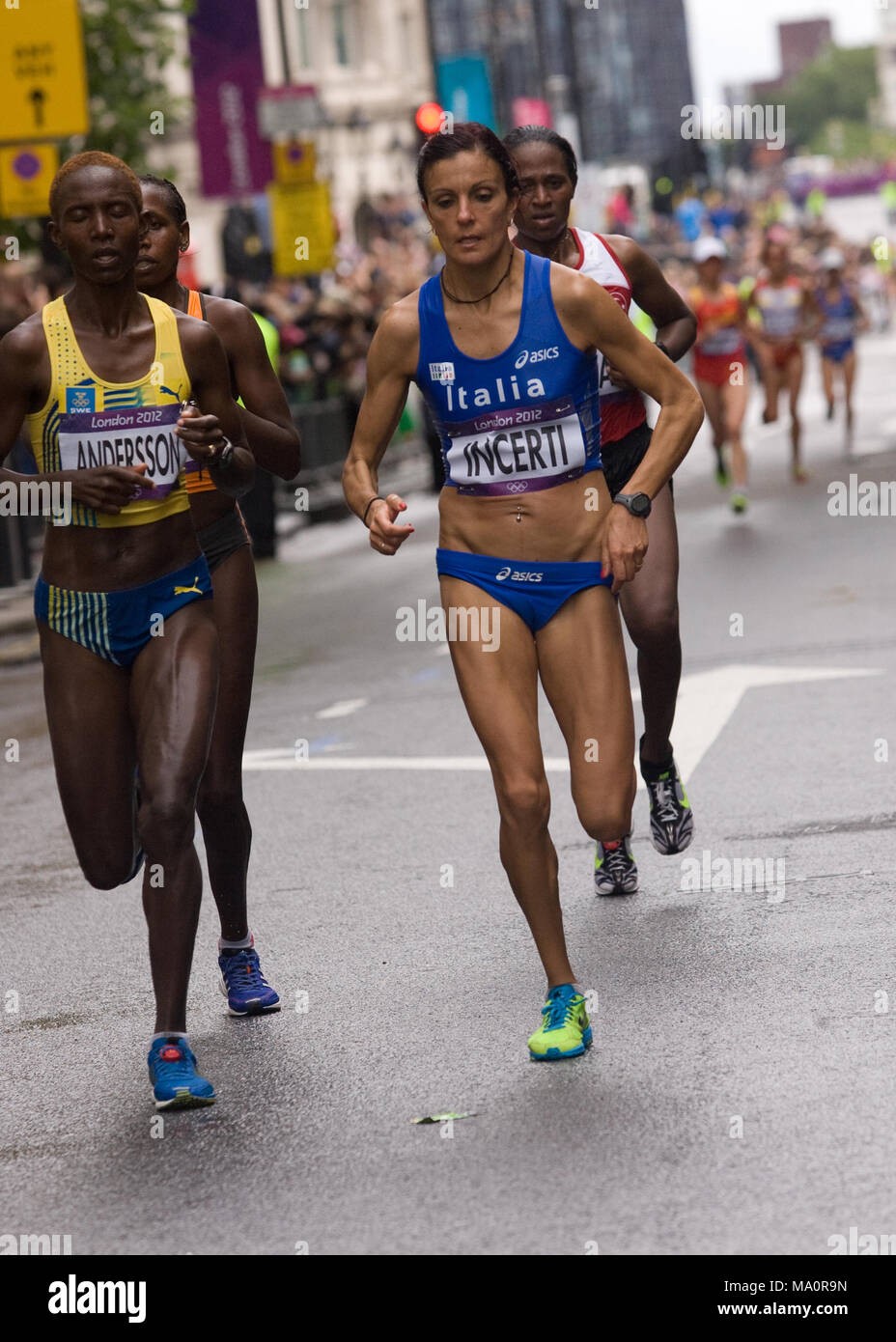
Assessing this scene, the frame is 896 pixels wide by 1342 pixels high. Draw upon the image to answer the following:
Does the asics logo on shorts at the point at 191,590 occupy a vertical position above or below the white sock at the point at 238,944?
above

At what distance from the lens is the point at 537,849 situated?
5215 mm

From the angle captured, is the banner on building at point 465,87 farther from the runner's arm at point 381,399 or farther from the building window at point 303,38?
the runner's arm at point 381,399

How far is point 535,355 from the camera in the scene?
17.1 ft

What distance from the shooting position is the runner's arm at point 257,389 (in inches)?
222

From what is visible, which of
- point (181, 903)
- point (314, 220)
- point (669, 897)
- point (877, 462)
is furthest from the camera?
point (314, 220)

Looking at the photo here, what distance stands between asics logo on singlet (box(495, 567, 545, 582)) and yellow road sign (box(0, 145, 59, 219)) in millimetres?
12894

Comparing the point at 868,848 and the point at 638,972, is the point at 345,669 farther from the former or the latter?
the point at 638,972

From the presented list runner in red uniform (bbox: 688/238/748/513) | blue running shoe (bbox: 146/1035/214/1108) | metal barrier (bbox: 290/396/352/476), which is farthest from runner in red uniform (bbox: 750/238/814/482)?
blue running shoe (bbox: 146/1035/214/1108)

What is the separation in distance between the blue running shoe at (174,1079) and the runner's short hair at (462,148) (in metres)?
2.02

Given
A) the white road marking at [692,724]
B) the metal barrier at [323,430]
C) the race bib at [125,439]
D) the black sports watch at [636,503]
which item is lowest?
the metal barrier at [323,430]

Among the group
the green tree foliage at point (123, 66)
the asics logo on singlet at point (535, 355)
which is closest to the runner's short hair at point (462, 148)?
the asics logo on singlet at point (535, 355)

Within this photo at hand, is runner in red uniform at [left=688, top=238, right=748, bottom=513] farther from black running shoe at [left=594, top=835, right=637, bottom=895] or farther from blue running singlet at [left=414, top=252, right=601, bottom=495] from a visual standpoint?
blue running singlet at [left=414, top=252, right=601, bottom=495]
